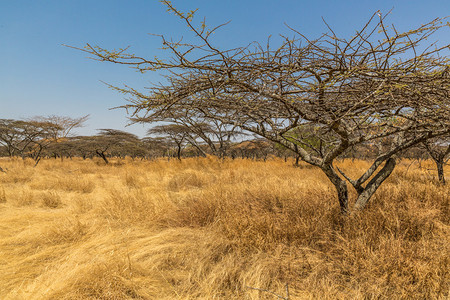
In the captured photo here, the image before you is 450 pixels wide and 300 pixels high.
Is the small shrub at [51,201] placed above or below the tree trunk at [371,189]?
below

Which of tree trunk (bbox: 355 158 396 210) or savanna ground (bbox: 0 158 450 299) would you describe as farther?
tree trunk (bbox: 355 158 396 210)

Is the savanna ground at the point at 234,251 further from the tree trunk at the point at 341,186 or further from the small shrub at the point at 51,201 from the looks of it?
the small shrub at the point at 51,201

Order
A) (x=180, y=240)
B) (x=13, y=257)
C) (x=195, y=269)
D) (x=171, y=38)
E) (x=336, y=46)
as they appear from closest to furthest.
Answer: (x=171, y=38) < (x=336, y=46) < (x=195, y=269) < (x=13, y=257) < (x=180, y=240)

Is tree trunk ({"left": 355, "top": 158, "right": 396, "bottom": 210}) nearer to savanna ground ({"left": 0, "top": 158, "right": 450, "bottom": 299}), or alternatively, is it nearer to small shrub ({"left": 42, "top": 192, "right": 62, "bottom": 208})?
savanna ground ({"left": 0, "top": 158, "right": 450, "bottom": 299})

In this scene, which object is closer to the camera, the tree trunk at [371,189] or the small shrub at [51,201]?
the tree trunk at [371,189]

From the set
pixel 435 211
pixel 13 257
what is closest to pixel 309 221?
pixel 435 211

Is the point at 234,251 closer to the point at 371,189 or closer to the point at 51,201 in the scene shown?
the point at 371,189

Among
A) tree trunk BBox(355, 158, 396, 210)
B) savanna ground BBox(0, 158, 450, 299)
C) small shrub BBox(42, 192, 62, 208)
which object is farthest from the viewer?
small shrub BBox(42, 192, 62, 208)

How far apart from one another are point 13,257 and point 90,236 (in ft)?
2.46

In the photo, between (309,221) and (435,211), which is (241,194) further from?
(435,211)

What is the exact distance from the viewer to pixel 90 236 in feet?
9.28

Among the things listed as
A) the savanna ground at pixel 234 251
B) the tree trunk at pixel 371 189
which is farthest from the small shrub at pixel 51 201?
the tree trunk at pixel 371 189

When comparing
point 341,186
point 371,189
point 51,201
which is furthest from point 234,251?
point 51,201

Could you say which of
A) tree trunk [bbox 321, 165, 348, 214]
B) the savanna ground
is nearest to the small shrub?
the savanna ground
